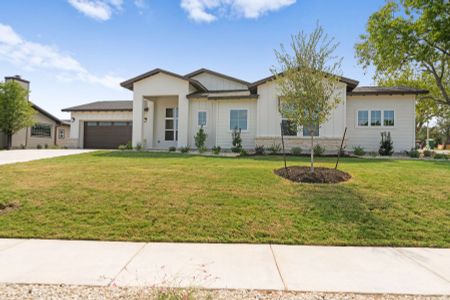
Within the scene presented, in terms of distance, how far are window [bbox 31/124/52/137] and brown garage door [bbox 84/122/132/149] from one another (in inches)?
248

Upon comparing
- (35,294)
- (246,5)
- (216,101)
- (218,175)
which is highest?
(246,5)

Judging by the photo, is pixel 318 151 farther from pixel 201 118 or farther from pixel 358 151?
pixel 201 118

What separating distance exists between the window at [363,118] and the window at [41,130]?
29.3 meters

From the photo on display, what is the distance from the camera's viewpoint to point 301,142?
15.4m

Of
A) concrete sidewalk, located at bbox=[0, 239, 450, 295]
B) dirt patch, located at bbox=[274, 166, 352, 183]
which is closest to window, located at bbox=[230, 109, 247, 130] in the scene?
dirt patch, located at bbox=[274, 166, 352, 183]

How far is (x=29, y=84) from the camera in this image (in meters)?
24.7

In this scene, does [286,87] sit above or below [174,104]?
below

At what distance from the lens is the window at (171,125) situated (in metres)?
19.5

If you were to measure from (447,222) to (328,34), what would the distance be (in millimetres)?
5969

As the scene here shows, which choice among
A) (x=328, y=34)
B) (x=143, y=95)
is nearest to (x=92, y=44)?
(x=143, y=95)

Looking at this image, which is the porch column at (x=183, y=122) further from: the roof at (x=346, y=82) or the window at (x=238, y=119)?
the roof at (x=346, y=82)

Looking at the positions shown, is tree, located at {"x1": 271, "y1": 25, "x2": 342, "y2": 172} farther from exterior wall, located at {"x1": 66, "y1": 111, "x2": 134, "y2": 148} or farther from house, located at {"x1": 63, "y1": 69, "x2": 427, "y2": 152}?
exterior wall, located at {"x1": 66, "y1": 111, "x2": 134, "y2": 148}

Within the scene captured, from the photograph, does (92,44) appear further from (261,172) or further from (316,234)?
(316,234)

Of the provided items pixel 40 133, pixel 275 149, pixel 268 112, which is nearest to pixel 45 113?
pixel 40 133
